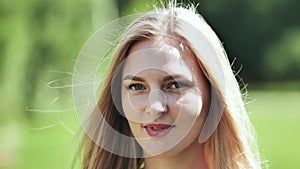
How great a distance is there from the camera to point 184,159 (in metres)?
2.26

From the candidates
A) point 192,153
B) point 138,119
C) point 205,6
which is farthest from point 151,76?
point 205,6

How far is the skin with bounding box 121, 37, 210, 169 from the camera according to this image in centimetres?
213

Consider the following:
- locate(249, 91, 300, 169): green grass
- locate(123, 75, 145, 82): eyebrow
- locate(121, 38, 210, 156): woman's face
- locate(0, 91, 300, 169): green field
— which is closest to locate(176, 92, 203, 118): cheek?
locate(121, 38, 210, 156): woman's face

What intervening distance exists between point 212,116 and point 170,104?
0.18m

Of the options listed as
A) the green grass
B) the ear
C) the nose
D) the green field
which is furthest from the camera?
the green grass

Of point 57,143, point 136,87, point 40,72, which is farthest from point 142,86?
point 57,143

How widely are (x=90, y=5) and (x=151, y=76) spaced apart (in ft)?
23.4

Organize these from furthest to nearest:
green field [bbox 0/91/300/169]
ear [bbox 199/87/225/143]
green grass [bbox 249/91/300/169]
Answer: green grass [bbox 249/91/300/169], green field [bbox 0/91/300/169], ear [bbox 199/87/225/143]

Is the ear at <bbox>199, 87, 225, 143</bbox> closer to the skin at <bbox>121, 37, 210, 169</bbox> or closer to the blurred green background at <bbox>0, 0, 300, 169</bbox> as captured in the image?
the skin at <bbox>121, 37, 210, 169</bbox>

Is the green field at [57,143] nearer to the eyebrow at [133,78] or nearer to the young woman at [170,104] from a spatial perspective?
the young woman at [170,104]

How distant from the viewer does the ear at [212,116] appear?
2.24 metres

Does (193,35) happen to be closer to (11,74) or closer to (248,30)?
(11,74)

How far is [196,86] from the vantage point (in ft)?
7.19

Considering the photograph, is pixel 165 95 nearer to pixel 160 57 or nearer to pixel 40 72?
pixel 160 57
